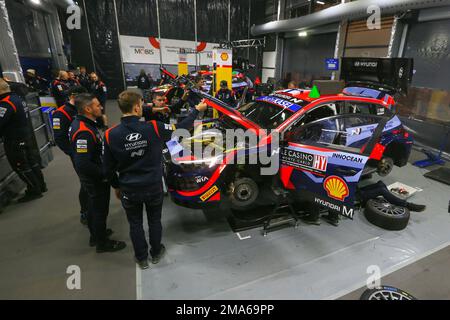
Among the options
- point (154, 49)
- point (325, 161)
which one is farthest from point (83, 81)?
point (325, 161)

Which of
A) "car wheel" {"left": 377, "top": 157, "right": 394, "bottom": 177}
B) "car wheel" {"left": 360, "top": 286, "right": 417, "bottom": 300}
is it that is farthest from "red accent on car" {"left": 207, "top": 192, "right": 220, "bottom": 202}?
"car wheel" {"left": 377, "top": 157, "right": 394, "bottom": 177}

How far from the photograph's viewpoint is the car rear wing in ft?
16.6

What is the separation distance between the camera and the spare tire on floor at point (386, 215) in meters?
3.12

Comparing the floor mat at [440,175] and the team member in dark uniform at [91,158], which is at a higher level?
the team member in dark uniform at [91,158]

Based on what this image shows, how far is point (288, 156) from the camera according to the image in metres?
2.99

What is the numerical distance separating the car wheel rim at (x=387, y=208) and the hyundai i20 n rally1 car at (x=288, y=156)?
2.72ft

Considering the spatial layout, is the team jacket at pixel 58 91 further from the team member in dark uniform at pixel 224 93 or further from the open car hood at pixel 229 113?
the open car hood at pixel 229 113

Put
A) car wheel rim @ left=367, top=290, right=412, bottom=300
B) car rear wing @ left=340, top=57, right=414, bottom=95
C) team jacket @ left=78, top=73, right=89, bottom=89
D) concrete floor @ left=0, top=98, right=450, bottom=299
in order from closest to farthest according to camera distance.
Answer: car wheel rim @ left=367, top=290, right=412, bottom=300, concrete floor @ left=0, top=98, right=450, bottom=299, car rear wing @ left=340, top=57, right=414, bottom=95, team jacket @ left=78, top=73, right=89, bottom=89

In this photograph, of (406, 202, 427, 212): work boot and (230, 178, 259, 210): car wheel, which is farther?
(406, 202, 427, 212): work boot

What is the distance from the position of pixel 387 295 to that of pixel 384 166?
2837 millimetres

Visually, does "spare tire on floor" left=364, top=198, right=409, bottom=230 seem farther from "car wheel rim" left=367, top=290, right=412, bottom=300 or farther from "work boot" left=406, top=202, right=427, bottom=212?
"car wheel rim" left=367, top=290, right=412, bottom=300

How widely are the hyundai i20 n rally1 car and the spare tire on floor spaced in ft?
2.68

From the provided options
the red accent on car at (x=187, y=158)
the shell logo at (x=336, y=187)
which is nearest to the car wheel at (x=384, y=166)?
the shell logo at (x=336, y=187)
